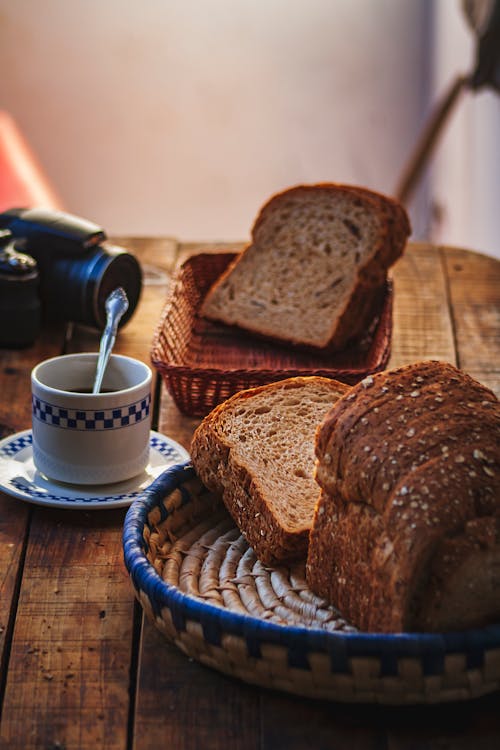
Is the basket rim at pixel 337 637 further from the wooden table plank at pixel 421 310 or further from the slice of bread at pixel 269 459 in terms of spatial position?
the wooden table plank at pixel 421 310

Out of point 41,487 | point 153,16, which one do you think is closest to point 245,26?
point 153,16

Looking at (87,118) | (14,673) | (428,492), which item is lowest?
(87,118)

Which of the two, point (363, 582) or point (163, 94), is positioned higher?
point (363, 582)

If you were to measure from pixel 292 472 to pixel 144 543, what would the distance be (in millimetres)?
238

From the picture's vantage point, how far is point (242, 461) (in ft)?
3.82

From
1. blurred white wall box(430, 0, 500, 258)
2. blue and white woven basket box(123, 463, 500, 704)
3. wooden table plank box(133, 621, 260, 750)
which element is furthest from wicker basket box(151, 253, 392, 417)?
blurred white wall box(430, 0, 500, 258)

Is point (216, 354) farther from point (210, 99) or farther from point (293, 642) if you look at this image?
point (210, 99)

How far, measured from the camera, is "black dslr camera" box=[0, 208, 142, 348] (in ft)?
6.04

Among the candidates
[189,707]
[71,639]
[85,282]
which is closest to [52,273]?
[85,282]

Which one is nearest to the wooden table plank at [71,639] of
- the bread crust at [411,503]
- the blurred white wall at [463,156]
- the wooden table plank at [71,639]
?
the wooden table plank at [71,639]

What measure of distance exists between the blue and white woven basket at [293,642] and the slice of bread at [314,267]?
0.83 metres

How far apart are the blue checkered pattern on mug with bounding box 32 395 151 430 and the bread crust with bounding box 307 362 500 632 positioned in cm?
36

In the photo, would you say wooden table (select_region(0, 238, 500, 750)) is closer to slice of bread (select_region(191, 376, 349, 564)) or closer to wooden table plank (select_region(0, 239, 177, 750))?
wooden table plank (select_region(0, 239, 177, 750))

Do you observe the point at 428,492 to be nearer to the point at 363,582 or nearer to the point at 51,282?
the point at 363,582
